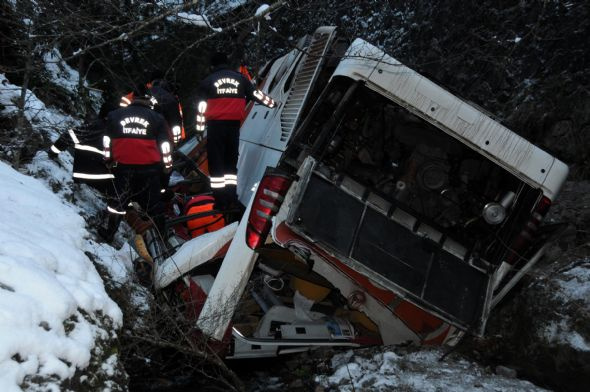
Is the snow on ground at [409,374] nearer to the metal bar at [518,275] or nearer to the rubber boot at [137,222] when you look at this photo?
the metal bar at [518,275]

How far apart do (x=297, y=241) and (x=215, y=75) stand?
2919 mm

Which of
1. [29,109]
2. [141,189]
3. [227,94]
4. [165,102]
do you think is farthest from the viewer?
[165,102]

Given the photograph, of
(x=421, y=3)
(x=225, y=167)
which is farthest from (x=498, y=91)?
(x=225, y=167)

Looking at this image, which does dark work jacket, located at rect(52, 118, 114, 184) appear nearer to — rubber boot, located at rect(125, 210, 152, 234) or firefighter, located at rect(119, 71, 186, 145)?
rubber boot, located at rect(125, 210, 152, 234)

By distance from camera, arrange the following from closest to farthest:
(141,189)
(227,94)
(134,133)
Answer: (134,133)
(141,189)
(227,94)

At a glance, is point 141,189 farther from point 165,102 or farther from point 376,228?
point 376,228

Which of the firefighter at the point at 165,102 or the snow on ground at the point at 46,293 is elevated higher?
the firefighter at the point at 165,102

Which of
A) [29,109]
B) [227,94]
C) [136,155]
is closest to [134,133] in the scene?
[136,155]

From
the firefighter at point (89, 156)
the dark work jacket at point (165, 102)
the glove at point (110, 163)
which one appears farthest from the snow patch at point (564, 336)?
the dark work jacket at point (165, 102)

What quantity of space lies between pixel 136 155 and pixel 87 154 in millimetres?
722

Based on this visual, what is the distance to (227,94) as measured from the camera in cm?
530

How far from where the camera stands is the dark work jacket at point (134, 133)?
4676mm

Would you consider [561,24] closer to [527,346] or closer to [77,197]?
[527,346]

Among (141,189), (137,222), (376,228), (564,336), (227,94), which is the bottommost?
(137,222)
